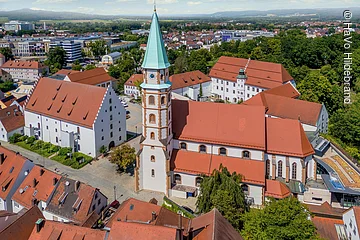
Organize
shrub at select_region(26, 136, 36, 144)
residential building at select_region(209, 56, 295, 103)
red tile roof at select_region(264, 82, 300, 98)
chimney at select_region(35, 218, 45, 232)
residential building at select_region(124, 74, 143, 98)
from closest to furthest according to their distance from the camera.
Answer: chimney at select_region(35, 218, 45, 232) < shrub at select_region(26, 136, 36, 144) < red tile roof at select_region(264, 82, 300, 98) < residential building at select_region(209, 56, 295, 103) < residential building at select_region(124, 74, 143, 98)

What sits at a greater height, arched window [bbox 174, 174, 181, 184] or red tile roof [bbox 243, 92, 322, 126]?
red tile roof [bbox 243, 92, 322, 126]

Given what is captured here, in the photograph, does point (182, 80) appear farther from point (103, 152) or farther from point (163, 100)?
point (163, 100)

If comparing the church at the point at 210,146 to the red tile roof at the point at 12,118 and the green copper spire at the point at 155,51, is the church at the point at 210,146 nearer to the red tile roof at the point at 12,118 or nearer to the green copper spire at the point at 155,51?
the green copper spire at the point at 155,51

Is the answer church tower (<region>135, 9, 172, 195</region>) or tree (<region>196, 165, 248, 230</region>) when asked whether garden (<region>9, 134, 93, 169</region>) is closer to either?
church tower (<region>135, 9, 172, 195</region>)

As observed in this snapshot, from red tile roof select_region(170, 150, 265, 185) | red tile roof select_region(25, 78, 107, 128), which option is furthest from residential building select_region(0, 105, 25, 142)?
red tile roof select_region(170, 150, 265, 185)

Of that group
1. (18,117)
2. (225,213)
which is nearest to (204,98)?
(18,117)

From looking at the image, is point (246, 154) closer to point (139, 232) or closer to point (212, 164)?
point (212, 164)
